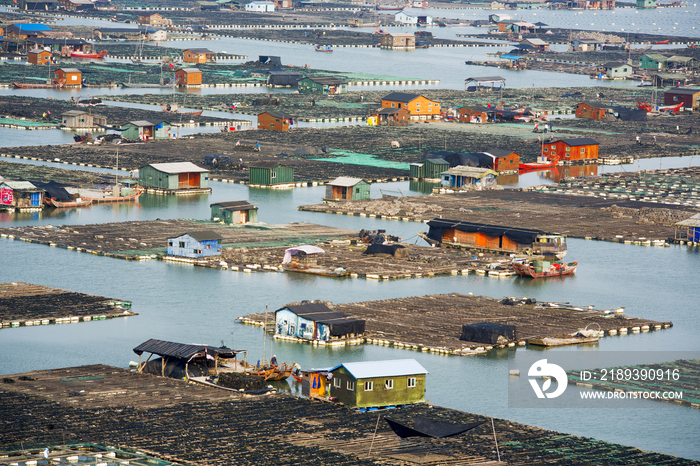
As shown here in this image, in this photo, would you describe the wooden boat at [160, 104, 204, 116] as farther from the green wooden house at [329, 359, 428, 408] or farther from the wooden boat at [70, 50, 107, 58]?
the green wooden house at [329, 359, 428, 408]

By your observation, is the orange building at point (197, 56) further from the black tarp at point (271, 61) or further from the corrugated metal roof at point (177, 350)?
the corrugated metal roof at point (177, 350)

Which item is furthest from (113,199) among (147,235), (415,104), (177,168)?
(415,104)

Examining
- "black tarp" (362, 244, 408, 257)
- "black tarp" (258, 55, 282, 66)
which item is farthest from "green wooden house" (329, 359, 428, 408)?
"black tarp" (258, 55, 282, 66)

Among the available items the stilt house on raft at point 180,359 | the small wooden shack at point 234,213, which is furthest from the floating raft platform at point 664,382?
the small wooden shack at point 234,213

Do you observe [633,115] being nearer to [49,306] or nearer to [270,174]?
[270,174]

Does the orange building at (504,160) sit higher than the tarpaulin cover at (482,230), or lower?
higher

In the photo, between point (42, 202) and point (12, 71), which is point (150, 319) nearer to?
point (42, 202)

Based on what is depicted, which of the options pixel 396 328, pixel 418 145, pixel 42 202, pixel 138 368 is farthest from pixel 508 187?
pixel 138 368
